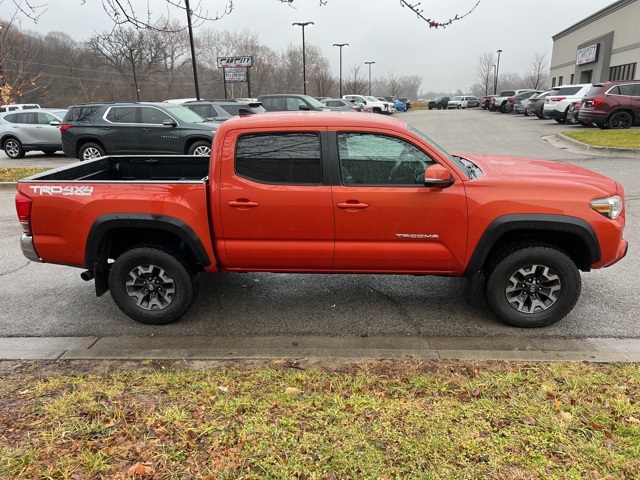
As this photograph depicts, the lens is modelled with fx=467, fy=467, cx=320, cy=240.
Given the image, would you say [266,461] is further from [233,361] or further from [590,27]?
[590,27]

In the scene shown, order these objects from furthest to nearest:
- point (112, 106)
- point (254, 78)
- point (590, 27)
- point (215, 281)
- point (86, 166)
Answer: point (254, 78), point (590, 27), point (112, 106), point (215, 281), point (86, 166)

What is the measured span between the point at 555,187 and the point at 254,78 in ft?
216

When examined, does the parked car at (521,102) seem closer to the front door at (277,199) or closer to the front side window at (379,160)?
the front side window at (379,160)

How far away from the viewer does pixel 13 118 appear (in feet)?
52.3

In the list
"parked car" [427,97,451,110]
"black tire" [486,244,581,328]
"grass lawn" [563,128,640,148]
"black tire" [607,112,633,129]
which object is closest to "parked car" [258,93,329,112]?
"grass lawn" [563,128,640,148]

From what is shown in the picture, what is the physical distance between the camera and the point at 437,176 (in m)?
3.67

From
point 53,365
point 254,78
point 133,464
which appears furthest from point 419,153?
point 254,78

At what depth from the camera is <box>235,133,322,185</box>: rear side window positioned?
13.0ft

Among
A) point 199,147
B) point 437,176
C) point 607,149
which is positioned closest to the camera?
point 437,176

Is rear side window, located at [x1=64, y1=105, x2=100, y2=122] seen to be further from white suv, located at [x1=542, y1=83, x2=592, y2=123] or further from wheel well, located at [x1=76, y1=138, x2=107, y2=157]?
white suv, located at [x1=542, y1=83, x2=592, y2=123]

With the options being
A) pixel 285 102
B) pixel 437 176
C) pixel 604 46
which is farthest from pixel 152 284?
pixel 604 46

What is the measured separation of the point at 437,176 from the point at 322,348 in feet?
5.50

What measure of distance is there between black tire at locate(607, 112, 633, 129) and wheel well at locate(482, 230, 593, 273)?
54.4 ft

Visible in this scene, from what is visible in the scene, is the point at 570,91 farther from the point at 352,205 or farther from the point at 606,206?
the point at 352,205
